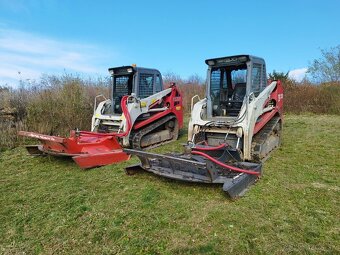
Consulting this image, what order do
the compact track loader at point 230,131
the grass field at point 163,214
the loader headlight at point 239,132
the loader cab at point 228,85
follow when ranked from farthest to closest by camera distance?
the loader cab at point 228,85, the loader headlight at point 239,132, the compact track loader at point 230,131, the grass field at point 163,214

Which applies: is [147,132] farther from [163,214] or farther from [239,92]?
[163,214]

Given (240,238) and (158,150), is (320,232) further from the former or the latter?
(158,150)

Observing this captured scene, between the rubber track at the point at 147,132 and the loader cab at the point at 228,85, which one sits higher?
the loader cab at the point at 228,85

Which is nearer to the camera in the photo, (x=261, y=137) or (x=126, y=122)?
(x=261, y=137)

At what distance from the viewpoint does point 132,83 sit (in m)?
8.39

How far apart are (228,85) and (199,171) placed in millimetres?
3140

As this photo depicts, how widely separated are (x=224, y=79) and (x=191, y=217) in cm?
417

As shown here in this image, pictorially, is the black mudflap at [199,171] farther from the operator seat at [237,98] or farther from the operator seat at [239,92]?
the operator seat at [239,92]

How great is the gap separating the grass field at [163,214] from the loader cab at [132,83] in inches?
114

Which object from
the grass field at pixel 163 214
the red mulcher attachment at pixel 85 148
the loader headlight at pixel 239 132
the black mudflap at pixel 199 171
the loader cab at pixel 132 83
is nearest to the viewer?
the grass field at pixel 163 214

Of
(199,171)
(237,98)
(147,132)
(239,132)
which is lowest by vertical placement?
(199,171)

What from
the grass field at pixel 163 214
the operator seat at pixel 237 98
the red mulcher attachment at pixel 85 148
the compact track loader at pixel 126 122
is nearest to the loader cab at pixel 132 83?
the compact track loader at pixel 126 122

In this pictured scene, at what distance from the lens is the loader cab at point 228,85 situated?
22.2 feet

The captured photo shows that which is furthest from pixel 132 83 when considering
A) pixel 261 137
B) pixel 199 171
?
pixel 199 171
